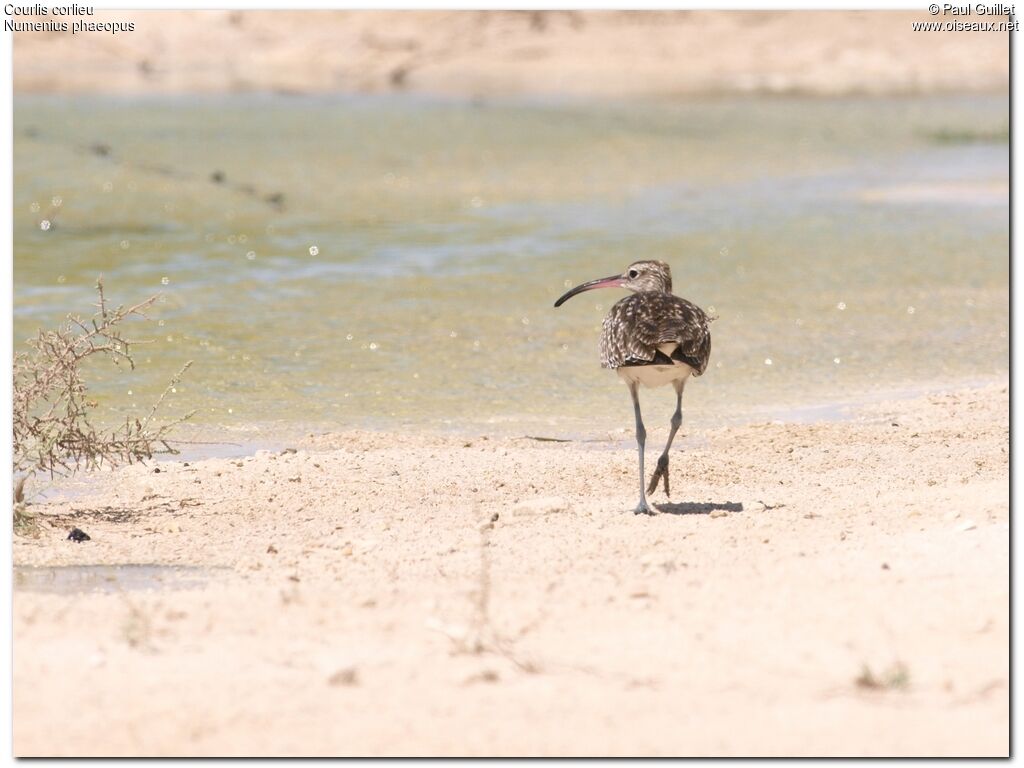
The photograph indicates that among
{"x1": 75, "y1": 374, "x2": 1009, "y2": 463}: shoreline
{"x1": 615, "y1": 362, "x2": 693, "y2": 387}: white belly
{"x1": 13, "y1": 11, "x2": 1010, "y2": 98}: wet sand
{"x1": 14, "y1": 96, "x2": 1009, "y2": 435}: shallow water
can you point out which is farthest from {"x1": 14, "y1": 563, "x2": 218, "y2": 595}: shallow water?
{"x1": 13, "y1": 11, "x2": 1010, "y2": 98}: wet sand

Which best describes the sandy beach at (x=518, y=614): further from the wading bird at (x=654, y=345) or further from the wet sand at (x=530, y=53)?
the wet sand at (x=530, y=53)

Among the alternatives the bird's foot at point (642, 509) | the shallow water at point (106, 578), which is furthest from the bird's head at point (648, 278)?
the shallow water at point (106, 578)

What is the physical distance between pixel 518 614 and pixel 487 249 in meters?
11.3

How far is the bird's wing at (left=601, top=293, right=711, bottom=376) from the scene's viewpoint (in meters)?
8.14

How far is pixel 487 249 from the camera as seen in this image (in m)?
16.8

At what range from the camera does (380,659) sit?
5.30 meters

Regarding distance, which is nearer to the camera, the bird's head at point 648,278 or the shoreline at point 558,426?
the bird's head at point 648,278

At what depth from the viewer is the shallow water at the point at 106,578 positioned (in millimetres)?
6570

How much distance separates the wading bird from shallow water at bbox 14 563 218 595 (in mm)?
2267

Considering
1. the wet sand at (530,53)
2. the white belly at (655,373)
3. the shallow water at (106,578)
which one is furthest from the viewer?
the wet sand at (530,53)

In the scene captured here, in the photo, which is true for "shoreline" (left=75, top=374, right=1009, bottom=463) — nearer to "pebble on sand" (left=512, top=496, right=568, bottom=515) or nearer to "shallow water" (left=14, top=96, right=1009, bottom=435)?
"shallow water" (left=14, top=96, right=1009, bottom=435)

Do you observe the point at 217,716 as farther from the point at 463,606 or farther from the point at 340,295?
the point at 340,295

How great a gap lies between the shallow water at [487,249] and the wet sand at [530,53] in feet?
24.4

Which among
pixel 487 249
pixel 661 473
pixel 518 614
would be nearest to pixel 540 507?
pixel 661 473
